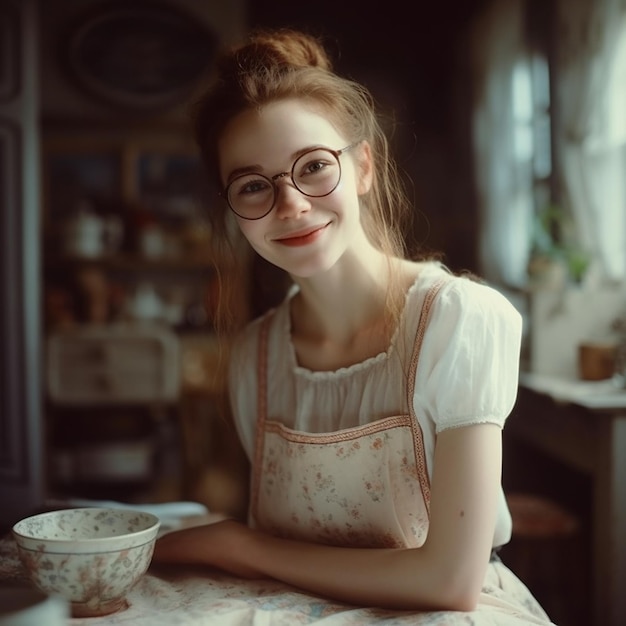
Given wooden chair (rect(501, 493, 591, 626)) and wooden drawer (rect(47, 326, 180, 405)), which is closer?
wooden chair (rect(501, 493, 591, 626))

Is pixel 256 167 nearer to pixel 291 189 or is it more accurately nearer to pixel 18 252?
pixel 291 189

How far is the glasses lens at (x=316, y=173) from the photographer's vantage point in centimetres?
109

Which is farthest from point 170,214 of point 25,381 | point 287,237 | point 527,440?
point 287,237

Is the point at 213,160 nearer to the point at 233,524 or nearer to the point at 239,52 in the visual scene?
the point at 239,52

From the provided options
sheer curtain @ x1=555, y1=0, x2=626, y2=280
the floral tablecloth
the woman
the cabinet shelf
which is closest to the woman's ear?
the woman

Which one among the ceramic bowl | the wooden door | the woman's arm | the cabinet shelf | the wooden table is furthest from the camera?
the cabinet shelf

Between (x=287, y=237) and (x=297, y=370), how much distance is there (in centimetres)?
26

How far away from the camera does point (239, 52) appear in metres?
1.22

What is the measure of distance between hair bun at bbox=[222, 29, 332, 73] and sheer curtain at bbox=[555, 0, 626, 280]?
1797 mm

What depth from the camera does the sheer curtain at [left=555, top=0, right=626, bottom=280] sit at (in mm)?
2725

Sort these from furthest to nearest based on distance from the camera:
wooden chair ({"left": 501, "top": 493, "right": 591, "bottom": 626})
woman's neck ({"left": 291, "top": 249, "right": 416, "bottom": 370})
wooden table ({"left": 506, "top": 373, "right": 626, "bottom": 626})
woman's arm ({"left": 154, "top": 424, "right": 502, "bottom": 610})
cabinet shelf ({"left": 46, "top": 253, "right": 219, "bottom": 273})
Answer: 1. cabinet shelf ({"left": 46, "top": 253, "right": 219, "bottom": 273})
2. wooden chair ({"left": 501, "top": 493, "right": 591, "bottom": 626})
3. wooden table ({"left": 506, "top": 373, "right": 626, "bottom": 626})
4. woman's neck ({"left": 291, "top": 249, "right": 416, "bottom": 370})
5. woman's arm ({"left": 154, "top": 424, "right": 502, "bottom": 610})

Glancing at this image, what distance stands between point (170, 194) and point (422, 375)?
358 centimetres

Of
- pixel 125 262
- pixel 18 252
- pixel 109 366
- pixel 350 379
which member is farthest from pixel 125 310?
pixel 350 379

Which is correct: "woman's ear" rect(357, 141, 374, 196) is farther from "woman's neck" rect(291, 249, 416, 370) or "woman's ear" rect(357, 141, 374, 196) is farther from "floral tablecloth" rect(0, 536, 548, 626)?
"floral tablecloth" rect(0, 536, 548, 626)
